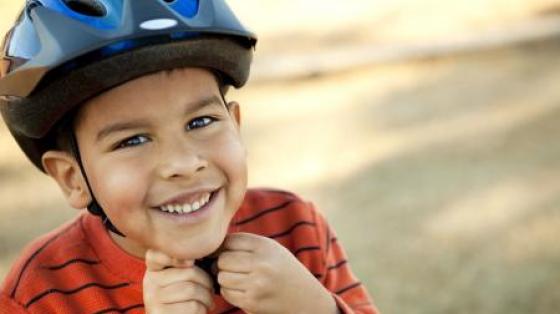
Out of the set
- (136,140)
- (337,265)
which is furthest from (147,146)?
(337,265)

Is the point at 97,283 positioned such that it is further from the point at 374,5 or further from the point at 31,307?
the point at 374,5

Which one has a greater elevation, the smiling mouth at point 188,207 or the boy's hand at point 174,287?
the smiling mouth at point 188,207

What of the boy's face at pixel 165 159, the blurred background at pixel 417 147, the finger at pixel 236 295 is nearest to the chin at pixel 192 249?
the boy's face at pixel 165 159

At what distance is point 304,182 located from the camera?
4.98 m

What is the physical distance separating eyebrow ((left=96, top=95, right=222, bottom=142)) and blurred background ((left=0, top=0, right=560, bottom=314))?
2230 millimetres

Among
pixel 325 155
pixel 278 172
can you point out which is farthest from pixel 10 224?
pixel 325 155

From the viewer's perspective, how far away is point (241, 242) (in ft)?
5.99

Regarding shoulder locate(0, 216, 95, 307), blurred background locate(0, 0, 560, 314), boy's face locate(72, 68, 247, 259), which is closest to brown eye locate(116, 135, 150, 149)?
boy's face locate(72, 68, 247, 259)

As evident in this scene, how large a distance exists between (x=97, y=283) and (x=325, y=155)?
3474mm

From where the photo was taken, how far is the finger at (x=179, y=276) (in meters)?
1.77

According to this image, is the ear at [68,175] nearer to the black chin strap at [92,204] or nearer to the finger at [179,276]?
the black chin strap at [92,204]

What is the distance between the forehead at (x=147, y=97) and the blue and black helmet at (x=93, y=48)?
2cm

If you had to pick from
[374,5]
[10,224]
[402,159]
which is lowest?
[10,224]

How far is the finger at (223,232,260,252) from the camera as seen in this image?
5.98 feet
